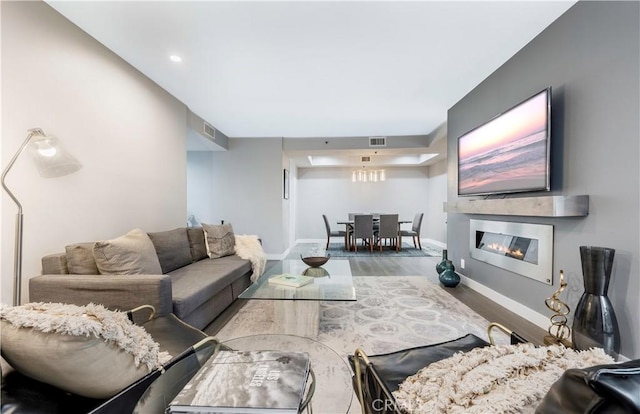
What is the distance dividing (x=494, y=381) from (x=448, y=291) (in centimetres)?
282

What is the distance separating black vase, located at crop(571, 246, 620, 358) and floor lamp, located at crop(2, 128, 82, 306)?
3.57m

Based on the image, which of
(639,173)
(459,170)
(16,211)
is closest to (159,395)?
(16,211)

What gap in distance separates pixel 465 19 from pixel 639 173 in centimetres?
155

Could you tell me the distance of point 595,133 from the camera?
1.83 meters

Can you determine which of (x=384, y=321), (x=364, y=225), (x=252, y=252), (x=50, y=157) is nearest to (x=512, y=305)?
(x=384, y=321)

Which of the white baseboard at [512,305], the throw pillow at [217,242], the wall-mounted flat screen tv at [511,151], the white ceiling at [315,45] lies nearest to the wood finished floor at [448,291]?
the white baseboard at [512,305]

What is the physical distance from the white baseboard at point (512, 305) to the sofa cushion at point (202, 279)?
2825mm

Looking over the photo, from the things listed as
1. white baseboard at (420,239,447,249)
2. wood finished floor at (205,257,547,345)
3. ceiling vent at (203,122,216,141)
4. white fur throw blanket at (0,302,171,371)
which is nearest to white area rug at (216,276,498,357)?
wood finished floor at (205,257,547,345)

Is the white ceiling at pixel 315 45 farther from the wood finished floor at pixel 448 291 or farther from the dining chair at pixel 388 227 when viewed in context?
Result: the dining chair at pixel 388 227

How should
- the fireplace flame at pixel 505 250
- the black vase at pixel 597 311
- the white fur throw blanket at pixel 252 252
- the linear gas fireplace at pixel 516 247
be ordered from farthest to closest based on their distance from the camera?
the white fur throw blanket at pixel 252 252, the fireplace flame at pixel 505 250, the linear gas fireplace at pixel 516 247, the black vase at pixel 597 311

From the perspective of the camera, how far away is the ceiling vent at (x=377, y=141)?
17.7 ft

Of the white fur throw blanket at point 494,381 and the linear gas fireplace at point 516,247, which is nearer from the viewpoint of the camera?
the white fur throw blanket at point 494,381

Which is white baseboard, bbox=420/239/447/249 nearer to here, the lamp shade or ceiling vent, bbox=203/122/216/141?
ceiling vent, bbox=203/122/216/141

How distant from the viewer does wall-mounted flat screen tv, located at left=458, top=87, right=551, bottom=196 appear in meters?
2.12
